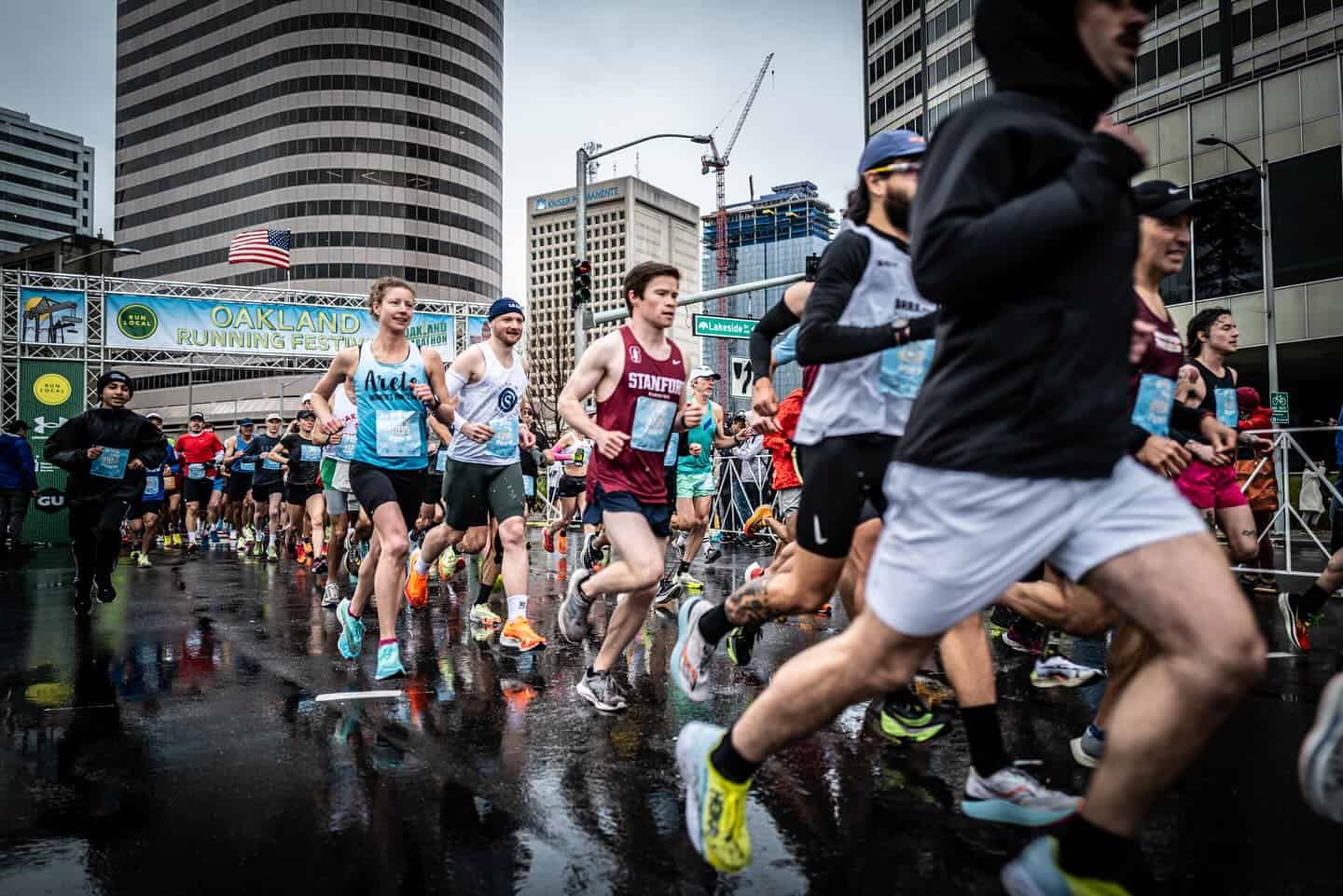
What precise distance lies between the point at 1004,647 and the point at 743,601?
3043 mm

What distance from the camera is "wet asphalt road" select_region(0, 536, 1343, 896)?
2674mm

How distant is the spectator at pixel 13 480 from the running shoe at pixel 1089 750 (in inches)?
561

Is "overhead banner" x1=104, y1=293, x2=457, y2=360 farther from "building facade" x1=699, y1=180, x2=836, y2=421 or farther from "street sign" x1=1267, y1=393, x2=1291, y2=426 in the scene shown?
"building facade" x1=699, y1=180, x2=836, y2=421

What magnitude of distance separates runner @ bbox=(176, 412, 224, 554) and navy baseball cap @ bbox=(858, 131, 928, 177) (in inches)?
648

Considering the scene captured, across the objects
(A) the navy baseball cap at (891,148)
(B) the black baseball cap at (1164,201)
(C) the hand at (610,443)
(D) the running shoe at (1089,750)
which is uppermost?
(A) the navy baseball cap at (891,148)

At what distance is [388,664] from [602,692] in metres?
1.53

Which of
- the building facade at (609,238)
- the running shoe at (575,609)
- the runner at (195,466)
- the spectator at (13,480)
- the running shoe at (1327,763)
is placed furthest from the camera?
the building facade at (609,238)

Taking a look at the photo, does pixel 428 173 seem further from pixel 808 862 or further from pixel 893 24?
pixel 808 862

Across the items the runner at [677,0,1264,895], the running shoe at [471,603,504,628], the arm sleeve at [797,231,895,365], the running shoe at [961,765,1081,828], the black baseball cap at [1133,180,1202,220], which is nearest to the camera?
the runner at [677,0,1264,895]

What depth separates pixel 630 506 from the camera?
489 cm

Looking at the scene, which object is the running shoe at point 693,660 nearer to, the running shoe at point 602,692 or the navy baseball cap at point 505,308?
the running shoe at point 602,692

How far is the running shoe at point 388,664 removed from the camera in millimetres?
5500

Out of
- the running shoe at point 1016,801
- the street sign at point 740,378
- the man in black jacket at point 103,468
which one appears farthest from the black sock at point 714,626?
the street sign at point 740,378

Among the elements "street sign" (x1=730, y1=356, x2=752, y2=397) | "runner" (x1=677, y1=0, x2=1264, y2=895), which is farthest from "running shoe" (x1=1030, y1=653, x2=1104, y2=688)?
"street sign" (x1=730, y1=356, x2=752, y2=397)
